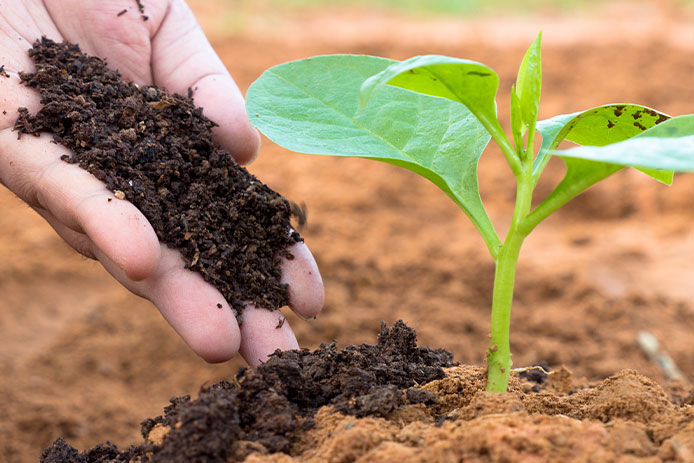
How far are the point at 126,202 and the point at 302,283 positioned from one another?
41 centimetres

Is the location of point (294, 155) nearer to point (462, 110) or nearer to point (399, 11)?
point (462, 110)

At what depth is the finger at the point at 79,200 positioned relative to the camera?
1195mm

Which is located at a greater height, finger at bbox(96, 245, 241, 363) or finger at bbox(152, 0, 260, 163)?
finger at bbox(152, 0, 260, 163)

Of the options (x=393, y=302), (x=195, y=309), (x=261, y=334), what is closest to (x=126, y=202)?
(x=195, y=309)

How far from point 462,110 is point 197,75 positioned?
785mm

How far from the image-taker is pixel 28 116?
4.52 ft

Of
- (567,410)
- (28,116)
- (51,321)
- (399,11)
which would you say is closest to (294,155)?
(51,321)

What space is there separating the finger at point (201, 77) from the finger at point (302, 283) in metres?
0.35

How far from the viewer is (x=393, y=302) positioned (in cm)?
247

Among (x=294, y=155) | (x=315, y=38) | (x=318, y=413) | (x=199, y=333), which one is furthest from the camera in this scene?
(x=315, y=38)

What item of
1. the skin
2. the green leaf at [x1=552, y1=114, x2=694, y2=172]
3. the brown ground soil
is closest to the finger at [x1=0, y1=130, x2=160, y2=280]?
the skin

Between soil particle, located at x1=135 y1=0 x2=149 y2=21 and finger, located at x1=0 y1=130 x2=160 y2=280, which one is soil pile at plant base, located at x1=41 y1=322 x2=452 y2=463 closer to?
finger, located at x1=0 y1=130 x2=160 y2=280

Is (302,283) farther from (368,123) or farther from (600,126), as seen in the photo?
(600,126)

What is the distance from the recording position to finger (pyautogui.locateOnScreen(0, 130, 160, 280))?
3.92ft
